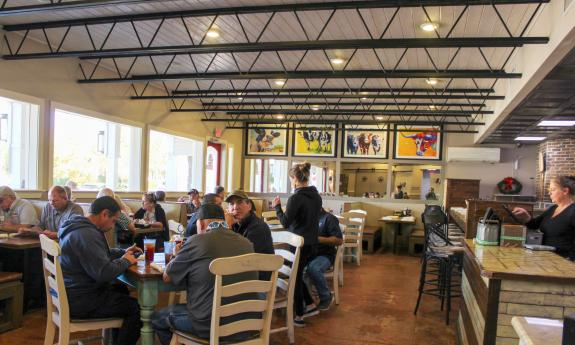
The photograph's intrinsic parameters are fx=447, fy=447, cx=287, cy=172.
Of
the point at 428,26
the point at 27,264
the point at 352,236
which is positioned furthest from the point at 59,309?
the point at 352,236

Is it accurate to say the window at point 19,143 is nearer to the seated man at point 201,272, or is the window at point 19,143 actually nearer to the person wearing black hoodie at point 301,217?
the person wearing black hoodie at point 301,217

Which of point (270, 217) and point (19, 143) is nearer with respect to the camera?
point (19, 143)

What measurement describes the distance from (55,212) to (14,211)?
26.2 inches

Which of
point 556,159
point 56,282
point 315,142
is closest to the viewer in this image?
point 56,282

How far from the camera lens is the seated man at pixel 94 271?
2824 mm

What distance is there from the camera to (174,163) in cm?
1110

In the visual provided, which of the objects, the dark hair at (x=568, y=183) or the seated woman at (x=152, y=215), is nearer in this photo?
the dark hair at (x=568, y=183)

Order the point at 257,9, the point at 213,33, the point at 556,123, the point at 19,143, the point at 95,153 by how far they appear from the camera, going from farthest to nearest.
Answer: the point at 95,153 → the point at 556,123 → the point at 19,143 → the point at 213,33 → the point at 257,9

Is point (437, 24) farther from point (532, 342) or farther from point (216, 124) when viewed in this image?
point (216, 124)

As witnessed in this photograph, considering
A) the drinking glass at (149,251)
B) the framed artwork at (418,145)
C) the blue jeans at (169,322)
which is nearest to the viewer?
the blue jeans at (169,322)

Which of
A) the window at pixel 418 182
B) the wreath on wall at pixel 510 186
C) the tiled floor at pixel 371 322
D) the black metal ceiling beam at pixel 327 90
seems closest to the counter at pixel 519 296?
the tiled floor at pixel 371 322

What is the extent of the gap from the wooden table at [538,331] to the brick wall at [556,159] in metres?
9.74

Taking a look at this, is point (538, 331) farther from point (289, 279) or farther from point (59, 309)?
point (59, 309)

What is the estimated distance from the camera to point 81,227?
2.88 m
